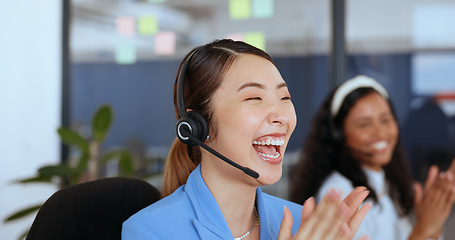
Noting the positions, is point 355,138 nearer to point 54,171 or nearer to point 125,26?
point 54,171

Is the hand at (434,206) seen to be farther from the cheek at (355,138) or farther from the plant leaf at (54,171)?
the plant leaf at (54,171)

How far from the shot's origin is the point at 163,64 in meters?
3.39

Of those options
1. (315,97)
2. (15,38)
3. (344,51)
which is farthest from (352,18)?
(15,38)

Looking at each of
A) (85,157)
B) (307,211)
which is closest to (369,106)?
(307,211)

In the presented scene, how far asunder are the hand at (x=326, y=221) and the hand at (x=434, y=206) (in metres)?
0.96

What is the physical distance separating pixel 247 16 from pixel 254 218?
2.36 metres

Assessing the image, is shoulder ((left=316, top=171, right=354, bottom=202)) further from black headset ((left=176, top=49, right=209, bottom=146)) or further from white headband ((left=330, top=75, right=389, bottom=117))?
black headset ((left=176, top=49, right=209, bottom=146))

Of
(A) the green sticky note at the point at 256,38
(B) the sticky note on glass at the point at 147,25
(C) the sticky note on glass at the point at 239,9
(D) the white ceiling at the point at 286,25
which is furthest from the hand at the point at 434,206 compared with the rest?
(B) the sticky note on glass at the point at 147,25

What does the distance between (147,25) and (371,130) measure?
75.9 inches

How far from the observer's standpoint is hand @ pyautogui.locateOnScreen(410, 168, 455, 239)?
1.79 m

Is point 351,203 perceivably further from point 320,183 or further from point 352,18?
point 352,18

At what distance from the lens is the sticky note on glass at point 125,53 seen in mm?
3412

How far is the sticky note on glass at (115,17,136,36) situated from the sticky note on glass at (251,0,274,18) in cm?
83

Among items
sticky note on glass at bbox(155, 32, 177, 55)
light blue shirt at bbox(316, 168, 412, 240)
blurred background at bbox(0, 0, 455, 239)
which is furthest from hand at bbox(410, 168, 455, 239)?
sticky note on glass at bbox(155, 32, 177, 55)
